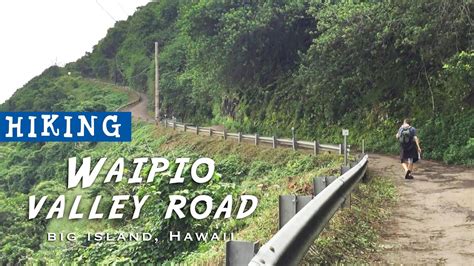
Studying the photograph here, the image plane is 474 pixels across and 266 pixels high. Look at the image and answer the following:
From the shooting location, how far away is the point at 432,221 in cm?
746

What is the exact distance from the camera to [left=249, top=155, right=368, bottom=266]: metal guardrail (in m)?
2.51

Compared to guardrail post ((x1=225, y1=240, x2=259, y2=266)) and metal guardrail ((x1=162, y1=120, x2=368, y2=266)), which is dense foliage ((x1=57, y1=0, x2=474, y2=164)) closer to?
metal guardrail ((x1=162, y1=120, x2=368, y2=266))

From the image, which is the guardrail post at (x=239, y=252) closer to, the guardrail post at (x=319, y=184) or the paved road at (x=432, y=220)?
the paved road at (x=432, y=220)

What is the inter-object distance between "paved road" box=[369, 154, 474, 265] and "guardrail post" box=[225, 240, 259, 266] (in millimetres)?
3171

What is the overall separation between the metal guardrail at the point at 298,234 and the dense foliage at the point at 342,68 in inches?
484

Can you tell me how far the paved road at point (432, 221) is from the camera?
5.39 meters

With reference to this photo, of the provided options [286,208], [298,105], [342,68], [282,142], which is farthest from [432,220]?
[298,105]

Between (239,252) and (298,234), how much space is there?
997 mm

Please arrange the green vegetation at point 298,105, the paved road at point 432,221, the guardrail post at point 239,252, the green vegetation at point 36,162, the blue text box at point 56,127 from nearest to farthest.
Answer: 1. the guardrail post at point 239,252
2. the paved road at point 432,221
3. the blue text box at point 56,127
4. the green vegetation at point 298,105
5. the green vegetation at point 36,162

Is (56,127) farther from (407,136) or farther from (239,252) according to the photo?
(239,252)

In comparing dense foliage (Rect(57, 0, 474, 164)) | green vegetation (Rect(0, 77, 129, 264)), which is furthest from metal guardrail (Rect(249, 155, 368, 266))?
green vegetation (Rect(0, 77, 129, 264))

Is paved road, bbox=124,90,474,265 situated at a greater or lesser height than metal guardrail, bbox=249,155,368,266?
lesser

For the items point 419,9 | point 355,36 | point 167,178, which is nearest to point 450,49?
point 419,9

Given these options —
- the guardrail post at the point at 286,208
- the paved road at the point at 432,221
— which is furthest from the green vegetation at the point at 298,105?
the guardrail post at the point at 286,208
